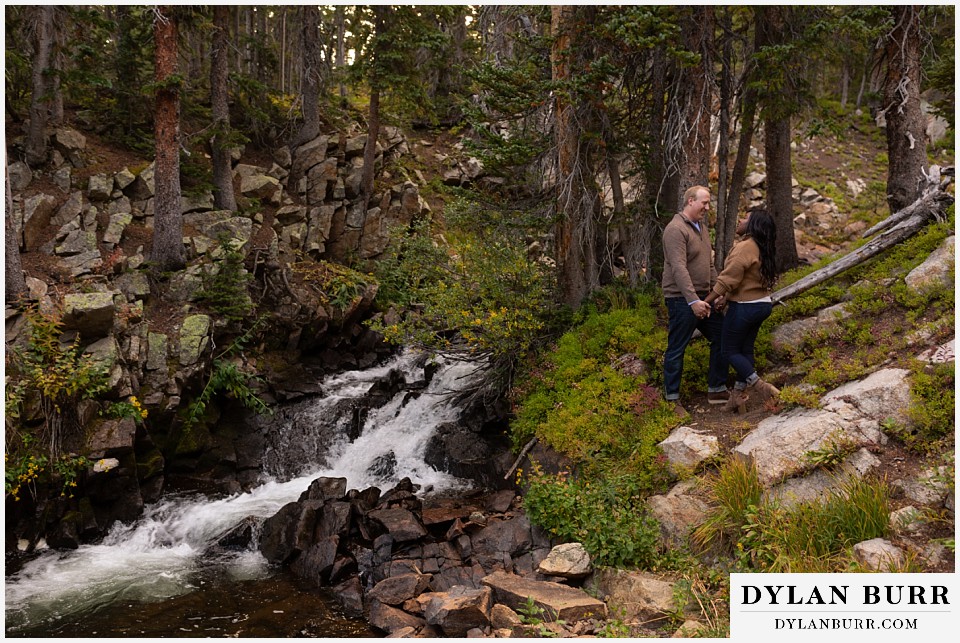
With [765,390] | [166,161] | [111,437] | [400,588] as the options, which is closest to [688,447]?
[765,390]

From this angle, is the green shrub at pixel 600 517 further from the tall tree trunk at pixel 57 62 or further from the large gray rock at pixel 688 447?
the tall tree trunk at pixel 57 62

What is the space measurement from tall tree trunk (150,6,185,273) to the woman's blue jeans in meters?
11.4

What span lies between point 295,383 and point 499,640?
9310mm

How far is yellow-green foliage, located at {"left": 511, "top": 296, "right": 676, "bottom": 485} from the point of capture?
7.86 meters

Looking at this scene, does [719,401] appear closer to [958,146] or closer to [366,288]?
[958,146]

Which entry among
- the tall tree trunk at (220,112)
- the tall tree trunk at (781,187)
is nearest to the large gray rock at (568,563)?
the tall tree trunk at (781,187)

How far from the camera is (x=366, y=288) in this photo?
15727 millimetres

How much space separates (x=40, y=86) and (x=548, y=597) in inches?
627

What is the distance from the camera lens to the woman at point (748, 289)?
696 centimetres

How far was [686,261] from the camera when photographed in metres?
7.45

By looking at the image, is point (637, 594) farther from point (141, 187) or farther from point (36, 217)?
point (141, 187)

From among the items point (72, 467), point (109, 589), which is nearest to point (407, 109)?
point (72, 467)

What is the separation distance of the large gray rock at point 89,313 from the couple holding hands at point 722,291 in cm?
922

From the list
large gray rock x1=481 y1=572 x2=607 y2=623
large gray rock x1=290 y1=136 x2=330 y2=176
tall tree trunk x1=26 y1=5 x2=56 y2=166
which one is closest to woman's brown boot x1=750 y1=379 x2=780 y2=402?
large gray rock x1=481 y1=572 x2=607 y2=623
